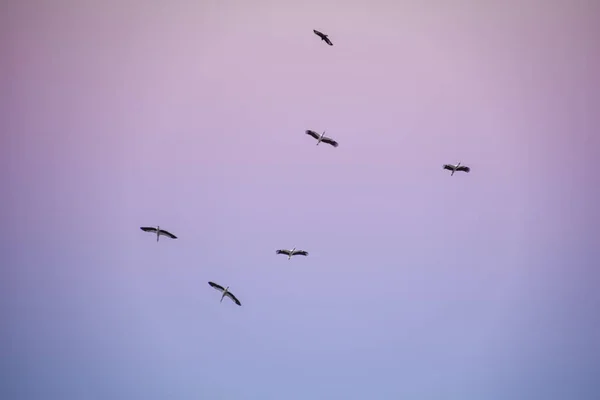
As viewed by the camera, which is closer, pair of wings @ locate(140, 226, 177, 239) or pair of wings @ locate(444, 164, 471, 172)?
pair of wings @ locate(140, 226, 177, 239)

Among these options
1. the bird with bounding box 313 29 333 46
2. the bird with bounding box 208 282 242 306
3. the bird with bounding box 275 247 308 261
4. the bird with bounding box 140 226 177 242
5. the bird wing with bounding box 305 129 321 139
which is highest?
the bird with bounding box 313 29 333 46

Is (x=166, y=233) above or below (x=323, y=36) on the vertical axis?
below

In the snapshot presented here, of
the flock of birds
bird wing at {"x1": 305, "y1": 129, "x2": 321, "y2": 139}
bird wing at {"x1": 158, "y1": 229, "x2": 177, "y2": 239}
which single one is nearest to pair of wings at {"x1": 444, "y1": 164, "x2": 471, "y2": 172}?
the flock of birds

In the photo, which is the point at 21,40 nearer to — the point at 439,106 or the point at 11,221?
the point at 11,221

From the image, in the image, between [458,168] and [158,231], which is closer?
[158,231]

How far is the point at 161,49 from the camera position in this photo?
3.09 meters

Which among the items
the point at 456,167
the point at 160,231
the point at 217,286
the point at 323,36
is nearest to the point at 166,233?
the point at 160,231

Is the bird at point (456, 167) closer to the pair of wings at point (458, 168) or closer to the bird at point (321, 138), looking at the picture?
the pair of wings at point (458, 168)

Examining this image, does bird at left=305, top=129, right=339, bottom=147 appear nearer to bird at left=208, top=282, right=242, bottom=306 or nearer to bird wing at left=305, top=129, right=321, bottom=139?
bird wing at left=305, top=129, right=321, bottom=139

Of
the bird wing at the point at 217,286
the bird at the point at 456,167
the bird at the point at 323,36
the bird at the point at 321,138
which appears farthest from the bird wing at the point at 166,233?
the bird at the point at 456,167

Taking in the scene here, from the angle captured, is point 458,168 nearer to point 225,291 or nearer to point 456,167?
point 456,167

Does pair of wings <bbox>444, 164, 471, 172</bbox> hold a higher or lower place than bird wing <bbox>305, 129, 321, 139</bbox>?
higher

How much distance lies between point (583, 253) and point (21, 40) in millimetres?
3390

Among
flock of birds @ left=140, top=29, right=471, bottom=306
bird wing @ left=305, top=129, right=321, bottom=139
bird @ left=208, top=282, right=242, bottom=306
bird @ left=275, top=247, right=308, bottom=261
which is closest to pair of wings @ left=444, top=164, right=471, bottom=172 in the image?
flock of birds @ left=140, top=29, right=471, bottom=306
